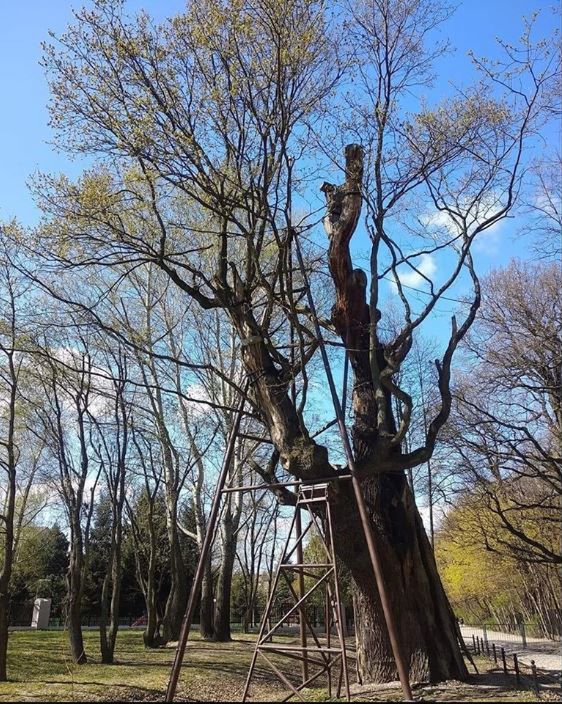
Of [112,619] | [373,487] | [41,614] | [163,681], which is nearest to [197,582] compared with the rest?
[373,487]

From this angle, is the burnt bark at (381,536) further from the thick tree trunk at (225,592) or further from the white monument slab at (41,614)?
the white monument slab at (41,614)

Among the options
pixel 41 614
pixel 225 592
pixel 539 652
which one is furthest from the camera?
pixel 41 614

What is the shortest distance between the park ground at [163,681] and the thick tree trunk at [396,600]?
1.06ft

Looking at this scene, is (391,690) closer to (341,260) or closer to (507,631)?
(341,260)

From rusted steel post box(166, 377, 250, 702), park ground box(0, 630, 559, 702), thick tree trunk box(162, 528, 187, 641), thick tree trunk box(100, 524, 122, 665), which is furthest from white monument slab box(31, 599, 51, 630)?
rusted steel post box(166, 377, 250, 702)

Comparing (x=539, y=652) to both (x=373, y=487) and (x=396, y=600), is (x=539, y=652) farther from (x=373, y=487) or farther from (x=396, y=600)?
(x=373, y=487)

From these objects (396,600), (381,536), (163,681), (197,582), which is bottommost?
(163,681)

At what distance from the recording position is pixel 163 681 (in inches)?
402

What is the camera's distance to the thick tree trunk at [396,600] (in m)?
7.54

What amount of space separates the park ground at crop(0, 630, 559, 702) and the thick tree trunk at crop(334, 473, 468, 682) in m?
0.32

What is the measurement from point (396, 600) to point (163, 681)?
16.6 feet

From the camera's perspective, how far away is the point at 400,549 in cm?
798

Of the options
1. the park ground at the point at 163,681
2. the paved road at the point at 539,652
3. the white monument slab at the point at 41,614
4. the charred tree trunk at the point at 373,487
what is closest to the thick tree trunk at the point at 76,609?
the park ground at the point at 163,681

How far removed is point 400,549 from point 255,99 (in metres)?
6.50
